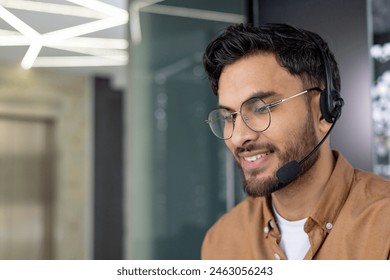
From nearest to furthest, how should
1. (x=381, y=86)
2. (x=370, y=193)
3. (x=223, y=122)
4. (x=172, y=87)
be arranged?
(x=370, y=193) < (x=223, y=122) < (x=381, y=86) < (x=172, y=87)

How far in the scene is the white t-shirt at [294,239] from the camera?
36.5 inches

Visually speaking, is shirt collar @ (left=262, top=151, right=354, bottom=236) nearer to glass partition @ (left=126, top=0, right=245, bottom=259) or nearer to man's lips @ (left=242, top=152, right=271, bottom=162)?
man's lips @ (left=242, top=152, right=271, bottom=162)

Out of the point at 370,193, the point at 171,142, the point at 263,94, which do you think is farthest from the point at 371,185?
the point at 171,142

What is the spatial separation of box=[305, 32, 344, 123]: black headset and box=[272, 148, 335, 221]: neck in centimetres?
7

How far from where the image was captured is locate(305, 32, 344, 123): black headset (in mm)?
894

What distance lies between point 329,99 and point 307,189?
6.5 inches

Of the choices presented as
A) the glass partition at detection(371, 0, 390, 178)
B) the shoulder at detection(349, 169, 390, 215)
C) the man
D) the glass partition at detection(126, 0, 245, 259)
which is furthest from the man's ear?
the glass partition at detection(126, 0, 245, 259)

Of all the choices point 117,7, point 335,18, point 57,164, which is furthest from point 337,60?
point 57,164

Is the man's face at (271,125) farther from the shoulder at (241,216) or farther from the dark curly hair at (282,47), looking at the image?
the shoulder at (241,216)

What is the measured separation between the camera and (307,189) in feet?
3.07

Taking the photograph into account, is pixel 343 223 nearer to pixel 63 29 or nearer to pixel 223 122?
pixel 223 122

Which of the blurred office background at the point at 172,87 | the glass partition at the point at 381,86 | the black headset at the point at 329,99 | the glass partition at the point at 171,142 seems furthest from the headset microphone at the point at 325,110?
the glass partition at the point at 171,142

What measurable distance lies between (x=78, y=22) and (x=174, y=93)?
0.40 meters
